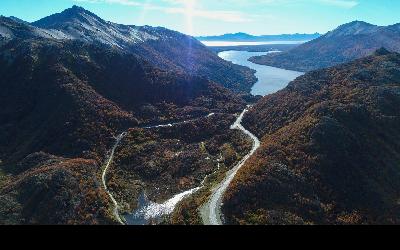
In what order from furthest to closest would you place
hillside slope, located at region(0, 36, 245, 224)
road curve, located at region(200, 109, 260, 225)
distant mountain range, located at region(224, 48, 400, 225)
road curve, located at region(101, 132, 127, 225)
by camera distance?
hillside slope, located at region(0, 36, 245, 224), road curve, located at region(101, 132, 127, 225), distant mountain range, located at region(224, 48, 400, 225), road curve, located at region(200, 109, 260, 225)

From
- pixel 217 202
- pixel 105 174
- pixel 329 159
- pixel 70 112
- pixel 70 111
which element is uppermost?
pixel 70 111

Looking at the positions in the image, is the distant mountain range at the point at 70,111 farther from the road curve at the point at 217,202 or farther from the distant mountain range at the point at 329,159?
the distant mountain range at the point at 329,159

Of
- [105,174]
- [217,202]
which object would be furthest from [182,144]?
[217,202]

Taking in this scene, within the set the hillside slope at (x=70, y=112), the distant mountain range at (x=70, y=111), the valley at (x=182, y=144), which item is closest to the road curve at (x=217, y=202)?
the valley at (x=182, y=144)

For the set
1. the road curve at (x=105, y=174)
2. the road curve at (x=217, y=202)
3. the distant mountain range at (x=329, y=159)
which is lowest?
the road curve at (x=105, y=174)

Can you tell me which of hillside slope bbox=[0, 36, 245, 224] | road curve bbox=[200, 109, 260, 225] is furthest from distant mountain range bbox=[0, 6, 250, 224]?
road curve bbox=[200, 109, 260, 225]

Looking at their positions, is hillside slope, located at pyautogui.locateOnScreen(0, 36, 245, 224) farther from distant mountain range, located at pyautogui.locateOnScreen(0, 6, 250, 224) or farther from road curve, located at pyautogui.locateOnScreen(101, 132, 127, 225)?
road curve, located at pyautogui.locateOnScreen(101, 132, 127, 225)

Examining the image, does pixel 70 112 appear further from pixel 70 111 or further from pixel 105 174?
pixel 105 174
